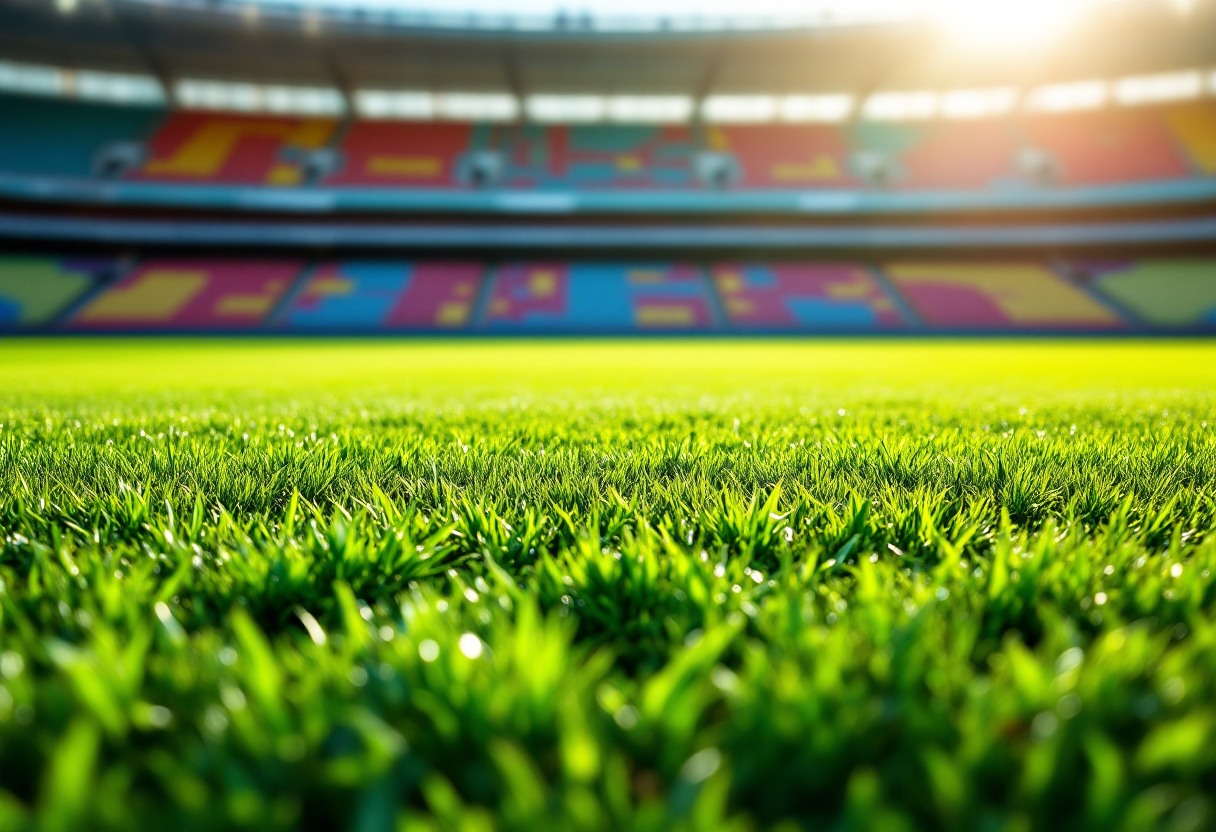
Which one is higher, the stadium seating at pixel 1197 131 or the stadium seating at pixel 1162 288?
the stadium seating at pixel 1197 131

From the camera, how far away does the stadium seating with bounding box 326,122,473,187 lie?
97.6ft

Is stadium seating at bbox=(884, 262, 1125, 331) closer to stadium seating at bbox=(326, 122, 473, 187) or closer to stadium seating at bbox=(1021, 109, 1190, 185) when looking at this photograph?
stadium seating at bbox=(1021, 109, 1190, 185)

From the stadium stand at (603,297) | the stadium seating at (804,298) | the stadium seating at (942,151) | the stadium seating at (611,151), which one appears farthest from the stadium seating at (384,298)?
the stadium seating at (942,151)

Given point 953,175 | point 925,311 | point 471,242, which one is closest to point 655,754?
point 925,311

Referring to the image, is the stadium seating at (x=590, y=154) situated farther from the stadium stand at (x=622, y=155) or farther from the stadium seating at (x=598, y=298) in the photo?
the stadium seating at (x=598, y=298)

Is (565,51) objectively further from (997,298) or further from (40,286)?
(40,286)

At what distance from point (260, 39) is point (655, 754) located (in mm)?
31915

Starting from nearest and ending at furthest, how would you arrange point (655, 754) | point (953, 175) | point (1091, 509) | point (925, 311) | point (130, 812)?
point (130, 812) → point (655, 754) → point (1091, 509) → point (925, 311) → point (953, 175)

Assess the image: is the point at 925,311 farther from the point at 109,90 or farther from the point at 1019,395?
the point at 109,90

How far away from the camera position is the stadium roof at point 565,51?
944 inches

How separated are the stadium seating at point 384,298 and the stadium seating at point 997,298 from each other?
17.4 metres

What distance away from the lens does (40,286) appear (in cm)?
2505

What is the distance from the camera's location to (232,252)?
96.8 feet

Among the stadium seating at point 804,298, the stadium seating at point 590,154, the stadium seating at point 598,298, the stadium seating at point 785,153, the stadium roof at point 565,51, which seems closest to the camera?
the stadium roof at point 565,51
